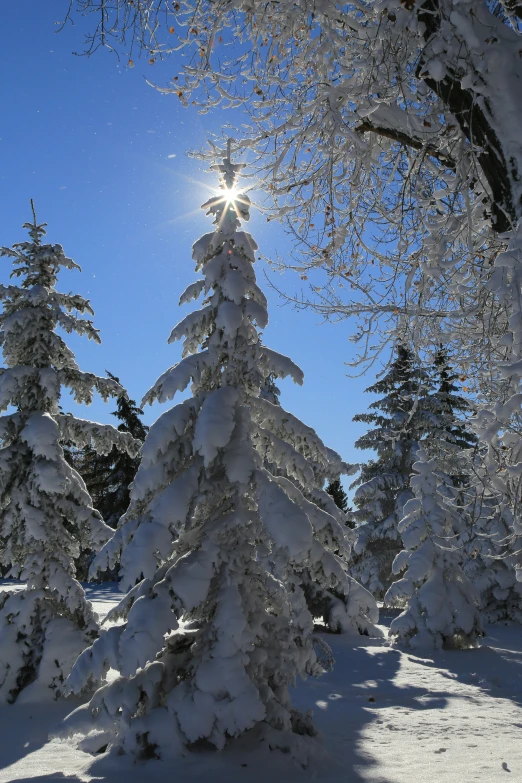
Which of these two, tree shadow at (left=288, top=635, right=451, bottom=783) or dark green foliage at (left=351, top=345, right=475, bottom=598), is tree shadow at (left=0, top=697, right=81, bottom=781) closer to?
tree shadow at (left=288, top=635, right=451, bottom=783)

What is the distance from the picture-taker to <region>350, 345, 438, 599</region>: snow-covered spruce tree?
953 inches

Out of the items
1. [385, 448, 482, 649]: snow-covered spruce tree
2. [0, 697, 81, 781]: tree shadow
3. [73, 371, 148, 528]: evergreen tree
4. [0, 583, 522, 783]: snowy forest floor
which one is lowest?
[0, 697, 81, 781]: tree shadow

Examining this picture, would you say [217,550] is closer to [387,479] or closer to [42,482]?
[42,482]

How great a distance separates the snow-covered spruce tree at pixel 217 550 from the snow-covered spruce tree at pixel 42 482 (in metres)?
4.03

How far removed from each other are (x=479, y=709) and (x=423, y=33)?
353 inches

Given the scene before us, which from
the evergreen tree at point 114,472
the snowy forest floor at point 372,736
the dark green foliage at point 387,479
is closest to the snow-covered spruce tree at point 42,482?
the snowy forest floor at point 372,736

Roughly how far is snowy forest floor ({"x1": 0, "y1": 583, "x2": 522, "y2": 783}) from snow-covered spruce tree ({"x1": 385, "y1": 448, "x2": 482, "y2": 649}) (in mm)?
1383

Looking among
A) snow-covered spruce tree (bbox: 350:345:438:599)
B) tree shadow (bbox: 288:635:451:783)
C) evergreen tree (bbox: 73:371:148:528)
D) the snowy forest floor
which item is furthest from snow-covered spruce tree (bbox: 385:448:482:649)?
evergreen tree (bbox: 73:371:148:528)

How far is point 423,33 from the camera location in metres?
5.00

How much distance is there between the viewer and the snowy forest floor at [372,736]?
5.66 m

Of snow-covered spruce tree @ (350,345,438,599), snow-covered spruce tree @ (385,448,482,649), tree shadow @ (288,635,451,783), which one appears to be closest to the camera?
tree shadow @ (288,635,451,783)

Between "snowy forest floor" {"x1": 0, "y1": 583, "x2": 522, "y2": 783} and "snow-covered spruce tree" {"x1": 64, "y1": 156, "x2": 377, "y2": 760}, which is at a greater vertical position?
"snow-covered spruce tree" {"x1": 64, "y1": 156, "x2": 377, "y2": 760}

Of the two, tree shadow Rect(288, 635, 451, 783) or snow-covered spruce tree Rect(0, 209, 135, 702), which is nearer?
tree shadow Rect(288, 635, 451, 783)

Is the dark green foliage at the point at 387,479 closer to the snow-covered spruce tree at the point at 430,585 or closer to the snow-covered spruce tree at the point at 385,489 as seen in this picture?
the snow-covered spruce tree at the point at 385,489
